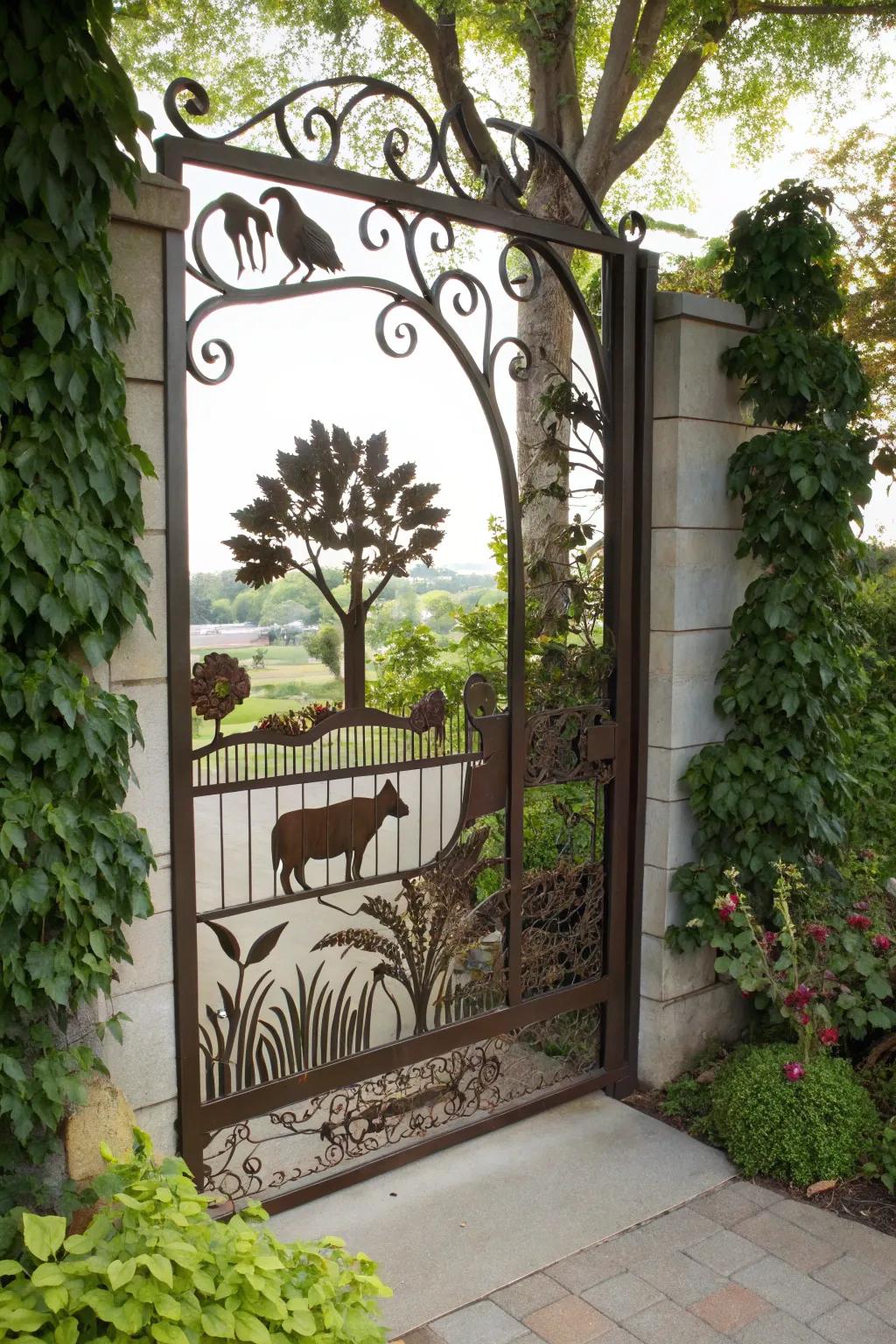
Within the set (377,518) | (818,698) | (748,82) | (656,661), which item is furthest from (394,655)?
(748,82)

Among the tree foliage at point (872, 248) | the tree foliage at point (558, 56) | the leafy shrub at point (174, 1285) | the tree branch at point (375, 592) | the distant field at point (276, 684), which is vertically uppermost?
the tree foliage at point (558, 56)

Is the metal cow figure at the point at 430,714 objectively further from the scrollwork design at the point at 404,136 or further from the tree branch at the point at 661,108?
the tree branch at the point at 661,108

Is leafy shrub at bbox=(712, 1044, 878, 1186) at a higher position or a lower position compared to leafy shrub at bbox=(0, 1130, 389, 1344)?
lower

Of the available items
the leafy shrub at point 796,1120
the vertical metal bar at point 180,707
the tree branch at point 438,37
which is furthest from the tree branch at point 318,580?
the tree branch at point 438,37

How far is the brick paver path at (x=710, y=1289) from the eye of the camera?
8.75 ft

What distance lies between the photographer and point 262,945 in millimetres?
3008

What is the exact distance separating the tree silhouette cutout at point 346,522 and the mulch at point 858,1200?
2.04 meters

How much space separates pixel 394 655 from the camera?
11.1 ft

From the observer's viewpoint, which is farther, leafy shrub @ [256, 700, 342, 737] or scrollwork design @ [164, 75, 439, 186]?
leafy shrub @ [256, 700, 342, 737]

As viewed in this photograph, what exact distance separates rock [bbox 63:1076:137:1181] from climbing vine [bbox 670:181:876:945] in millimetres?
2038

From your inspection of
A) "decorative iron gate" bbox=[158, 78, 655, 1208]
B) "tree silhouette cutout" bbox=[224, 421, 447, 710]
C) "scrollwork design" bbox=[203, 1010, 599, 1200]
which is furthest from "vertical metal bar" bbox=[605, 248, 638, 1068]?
"tree silhouette cutout" bbox=[224, 421, 447, 710]

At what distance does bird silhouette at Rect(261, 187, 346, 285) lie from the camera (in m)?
2.92

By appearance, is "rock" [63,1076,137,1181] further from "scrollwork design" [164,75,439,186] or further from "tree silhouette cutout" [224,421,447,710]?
"scrollwork design" [164,75,439,186]

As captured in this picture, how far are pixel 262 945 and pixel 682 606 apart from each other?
1872 millimetres
